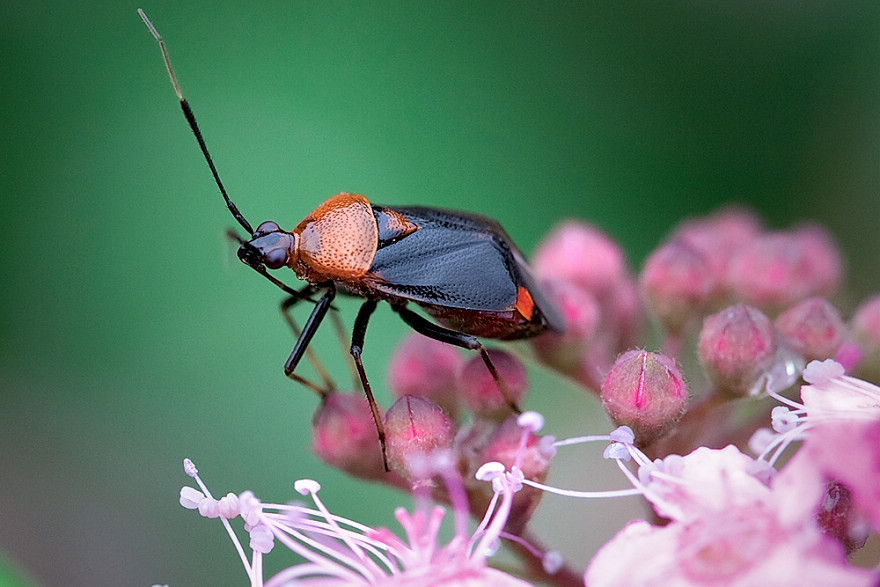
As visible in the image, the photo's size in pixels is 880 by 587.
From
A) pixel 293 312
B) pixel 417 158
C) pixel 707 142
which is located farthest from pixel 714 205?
pixel 293 312

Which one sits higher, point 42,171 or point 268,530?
point 42,171

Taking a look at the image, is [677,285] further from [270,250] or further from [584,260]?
[270,250]

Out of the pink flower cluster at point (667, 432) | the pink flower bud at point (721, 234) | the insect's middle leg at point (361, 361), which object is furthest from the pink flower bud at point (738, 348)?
the insect's middle leg at point (361, 361)

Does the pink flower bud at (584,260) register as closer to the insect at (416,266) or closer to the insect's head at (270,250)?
the insect at (416,266)

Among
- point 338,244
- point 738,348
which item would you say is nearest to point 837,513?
point 738,348

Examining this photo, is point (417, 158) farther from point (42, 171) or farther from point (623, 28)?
point (42, 171)
